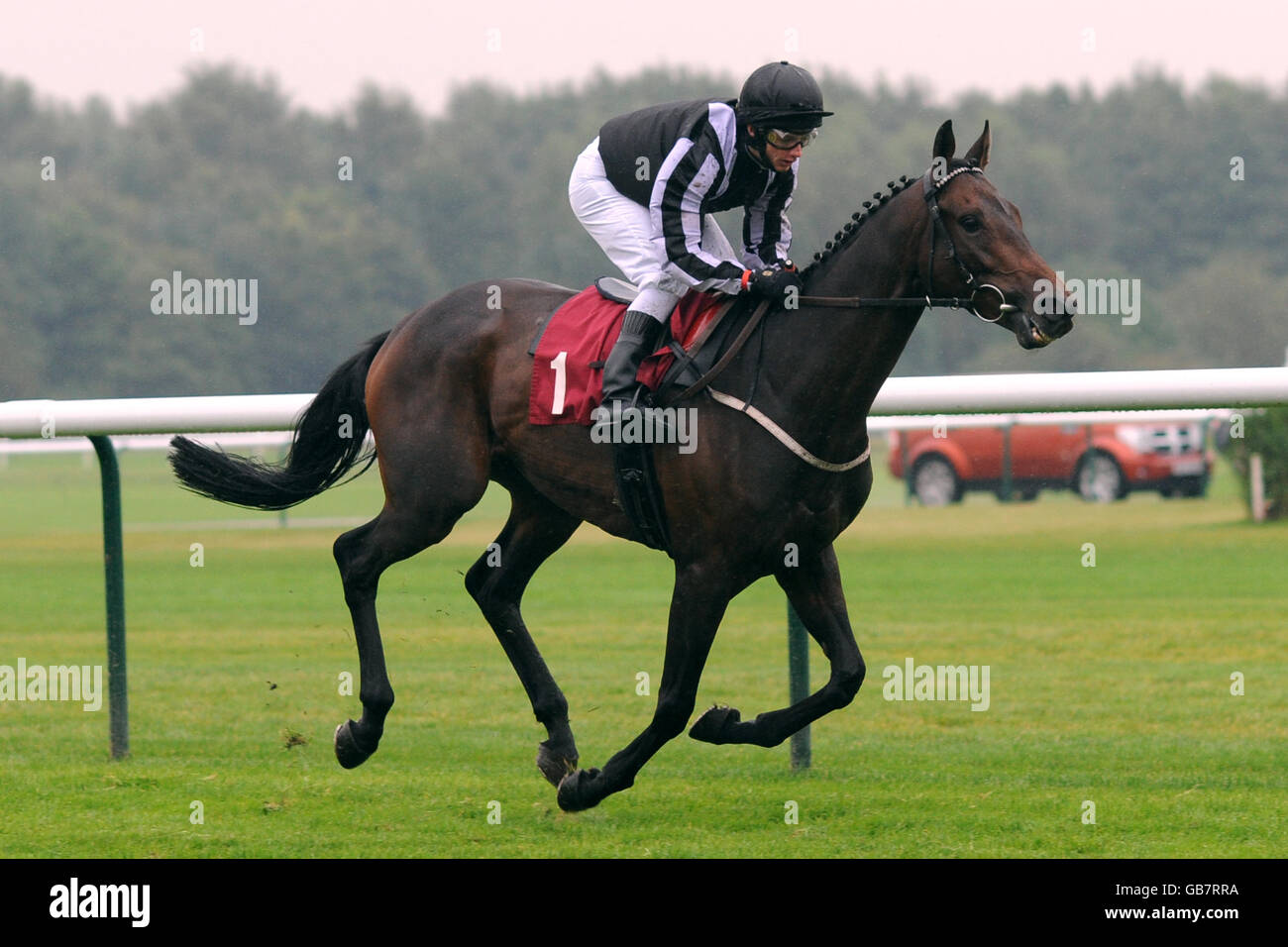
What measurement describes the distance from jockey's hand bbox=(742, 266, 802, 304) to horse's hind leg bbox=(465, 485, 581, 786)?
122 centimetres

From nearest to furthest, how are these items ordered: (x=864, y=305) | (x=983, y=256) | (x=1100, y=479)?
(x=983, y=256)
(x=864, y=305)
(x=1100, y=479)

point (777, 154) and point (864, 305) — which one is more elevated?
point (777, 154)

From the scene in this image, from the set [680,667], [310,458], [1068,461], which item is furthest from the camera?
[1068,461]

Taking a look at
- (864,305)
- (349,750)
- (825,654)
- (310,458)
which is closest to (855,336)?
(864,305)

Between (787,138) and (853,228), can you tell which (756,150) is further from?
(853,228)

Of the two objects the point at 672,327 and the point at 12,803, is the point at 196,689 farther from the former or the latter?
the point at 672,327

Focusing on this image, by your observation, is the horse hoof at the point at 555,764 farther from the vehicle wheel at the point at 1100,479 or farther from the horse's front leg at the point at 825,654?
the vehicle wheel at the point at 1100,479

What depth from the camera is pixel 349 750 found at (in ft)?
17.0

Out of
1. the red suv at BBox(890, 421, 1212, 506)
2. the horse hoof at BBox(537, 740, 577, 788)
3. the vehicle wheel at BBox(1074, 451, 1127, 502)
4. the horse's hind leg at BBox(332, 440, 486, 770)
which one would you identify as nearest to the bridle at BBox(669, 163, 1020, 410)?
the horse's hind leg at BBox(332, 440, 486, 770)

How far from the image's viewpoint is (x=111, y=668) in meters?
5.77

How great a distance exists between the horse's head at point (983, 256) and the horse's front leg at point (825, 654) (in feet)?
2.75

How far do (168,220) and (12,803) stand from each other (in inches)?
1970

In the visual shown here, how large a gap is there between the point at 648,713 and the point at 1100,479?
48.4 feet
